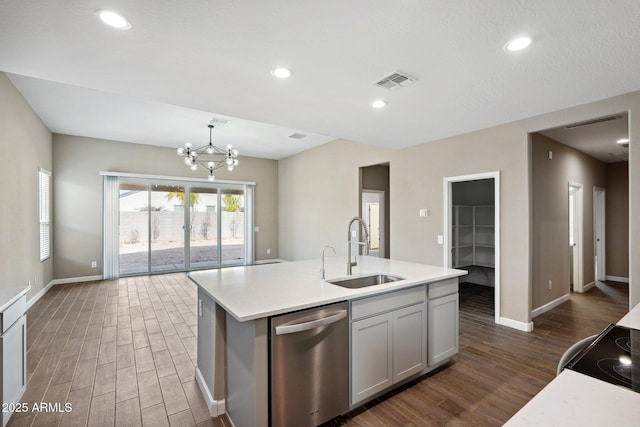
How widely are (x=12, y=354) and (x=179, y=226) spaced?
5546 millimetres

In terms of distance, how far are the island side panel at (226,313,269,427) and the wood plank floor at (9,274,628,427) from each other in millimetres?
389

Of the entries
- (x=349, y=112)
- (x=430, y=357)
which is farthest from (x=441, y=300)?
(x=349, y=112)

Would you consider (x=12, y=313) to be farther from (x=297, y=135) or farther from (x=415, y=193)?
(x=297, y=135)

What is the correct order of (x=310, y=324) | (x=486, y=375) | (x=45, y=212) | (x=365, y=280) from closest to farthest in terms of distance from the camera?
(x=310, y=324), (x=486, y=375), (x=365, y=280), (x=45, y=212)

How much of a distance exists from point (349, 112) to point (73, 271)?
6591 millimetres

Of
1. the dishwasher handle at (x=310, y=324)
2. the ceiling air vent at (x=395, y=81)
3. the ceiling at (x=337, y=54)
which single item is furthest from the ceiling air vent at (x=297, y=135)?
the dishwasher handle at (x=310, y=324)

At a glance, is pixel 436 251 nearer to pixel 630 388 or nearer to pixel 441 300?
pixel 441 300

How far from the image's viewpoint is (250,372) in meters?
1.68

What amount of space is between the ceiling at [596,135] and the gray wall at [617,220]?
91 cm

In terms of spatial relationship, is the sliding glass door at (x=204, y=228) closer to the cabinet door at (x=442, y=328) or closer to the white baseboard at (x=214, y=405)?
the white baseboard at (x=214, y=405)

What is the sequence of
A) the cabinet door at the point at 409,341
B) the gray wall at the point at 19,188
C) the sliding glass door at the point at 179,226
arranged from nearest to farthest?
the cabinet door at the point at 409,341 → the gray wall at the point at 19,188 → the sliding glass door at the point at 179,226

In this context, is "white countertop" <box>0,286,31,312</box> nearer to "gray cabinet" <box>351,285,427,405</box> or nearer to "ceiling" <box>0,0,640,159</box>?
"ceiling" <box>0,0,640,159</box>

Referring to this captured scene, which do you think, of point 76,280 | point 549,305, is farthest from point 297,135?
point 76,280

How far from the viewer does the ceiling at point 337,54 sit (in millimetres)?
1739
